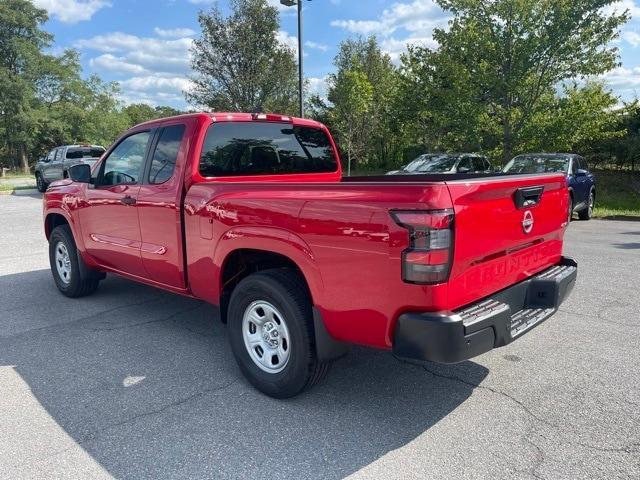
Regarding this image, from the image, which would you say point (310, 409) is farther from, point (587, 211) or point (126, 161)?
point (587, 211)

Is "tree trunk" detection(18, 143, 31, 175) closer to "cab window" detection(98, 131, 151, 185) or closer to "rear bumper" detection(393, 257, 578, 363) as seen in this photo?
"cab window" detection(98, 131, 151, 185)

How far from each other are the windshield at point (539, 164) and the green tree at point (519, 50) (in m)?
2.70

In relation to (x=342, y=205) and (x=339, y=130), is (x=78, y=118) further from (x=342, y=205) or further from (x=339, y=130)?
(x=342, y=205)

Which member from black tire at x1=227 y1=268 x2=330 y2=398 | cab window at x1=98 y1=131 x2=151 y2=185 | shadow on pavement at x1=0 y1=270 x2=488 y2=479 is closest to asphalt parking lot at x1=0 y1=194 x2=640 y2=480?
shadow on pavement at x1=0 y1=270 x2=488 y2=479

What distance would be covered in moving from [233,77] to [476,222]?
76.4ft

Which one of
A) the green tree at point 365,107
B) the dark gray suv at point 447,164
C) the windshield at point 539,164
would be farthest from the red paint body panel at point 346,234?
the green tree at point 365,107

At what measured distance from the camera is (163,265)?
4164 millimetres

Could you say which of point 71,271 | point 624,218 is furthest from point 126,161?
point 624,218

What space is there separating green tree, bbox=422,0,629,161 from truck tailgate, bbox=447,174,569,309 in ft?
41.1

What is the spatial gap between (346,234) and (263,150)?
1952mm

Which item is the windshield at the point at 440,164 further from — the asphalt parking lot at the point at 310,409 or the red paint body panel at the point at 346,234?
the red paint body panel at the point at 346,234

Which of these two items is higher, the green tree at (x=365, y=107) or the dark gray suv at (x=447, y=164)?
the green tree at (x=365, y=107)

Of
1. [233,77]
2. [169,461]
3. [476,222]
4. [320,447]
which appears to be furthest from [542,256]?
[233,77]

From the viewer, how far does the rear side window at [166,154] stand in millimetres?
4031
